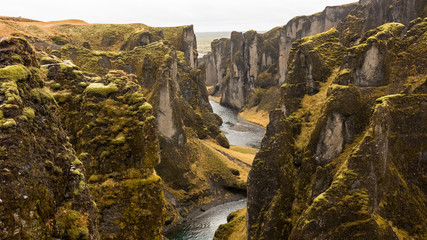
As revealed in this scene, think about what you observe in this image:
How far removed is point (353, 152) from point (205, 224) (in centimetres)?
3787

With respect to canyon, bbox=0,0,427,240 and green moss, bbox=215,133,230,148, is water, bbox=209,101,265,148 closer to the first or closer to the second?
green moss, bbox=215,133,230,148

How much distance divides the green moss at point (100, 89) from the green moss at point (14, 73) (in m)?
15.1

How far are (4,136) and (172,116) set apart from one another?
191ft

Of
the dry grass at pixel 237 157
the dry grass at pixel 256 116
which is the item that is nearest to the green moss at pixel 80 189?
the dry grass at pixel 237 157

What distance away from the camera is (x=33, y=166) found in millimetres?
11914

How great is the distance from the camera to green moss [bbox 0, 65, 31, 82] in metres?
12.6

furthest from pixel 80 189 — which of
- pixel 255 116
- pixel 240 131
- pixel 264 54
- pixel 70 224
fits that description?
pixel 264 54

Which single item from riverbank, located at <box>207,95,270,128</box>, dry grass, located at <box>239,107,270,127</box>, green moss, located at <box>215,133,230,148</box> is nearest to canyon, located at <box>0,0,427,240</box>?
green moss, located at <box>215,133,230,148</box>

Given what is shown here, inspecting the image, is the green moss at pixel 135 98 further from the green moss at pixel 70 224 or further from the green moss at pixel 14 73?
the green moss at pixel 70 224

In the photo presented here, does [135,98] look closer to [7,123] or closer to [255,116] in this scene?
[7,123]

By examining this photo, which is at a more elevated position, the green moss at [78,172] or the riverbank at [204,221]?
the green moss at [78,172]

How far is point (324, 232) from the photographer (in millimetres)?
27797

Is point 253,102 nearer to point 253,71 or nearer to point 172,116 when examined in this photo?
point 253,71

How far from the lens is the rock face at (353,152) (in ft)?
91.2
